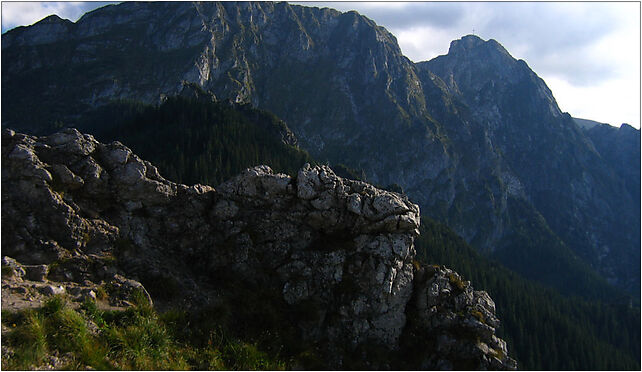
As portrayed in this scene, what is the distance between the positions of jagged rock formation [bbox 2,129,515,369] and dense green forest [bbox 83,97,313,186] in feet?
323

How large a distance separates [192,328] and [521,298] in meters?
149

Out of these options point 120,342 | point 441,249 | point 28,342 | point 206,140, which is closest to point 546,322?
point 441,249

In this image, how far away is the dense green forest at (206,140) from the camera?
126500 millimetres

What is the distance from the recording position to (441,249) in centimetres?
15412

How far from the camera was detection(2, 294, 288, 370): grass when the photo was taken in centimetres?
1271

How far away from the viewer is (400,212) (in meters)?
22.8

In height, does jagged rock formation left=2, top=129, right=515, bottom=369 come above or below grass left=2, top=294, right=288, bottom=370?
above

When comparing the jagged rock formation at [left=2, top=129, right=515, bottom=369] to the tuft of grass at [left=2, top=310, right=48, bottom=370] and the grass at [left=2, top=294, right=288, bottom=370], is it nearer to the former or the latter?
the grass at [left=2, top=294, right=288, bottom=370]

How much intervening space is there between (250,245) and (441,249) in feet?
474

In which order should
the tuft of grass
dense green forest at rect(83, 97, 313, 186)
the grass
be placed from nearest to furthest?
1. the tuft of grass
2. the grass
3. dense green forest at rect(83, 97, 313, 186)

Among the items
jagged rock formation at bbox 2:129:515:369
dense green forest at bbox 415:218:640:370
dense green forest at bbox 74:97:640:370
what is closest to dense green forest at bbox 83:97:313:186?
dense green forest at bbox 74:97:640:370

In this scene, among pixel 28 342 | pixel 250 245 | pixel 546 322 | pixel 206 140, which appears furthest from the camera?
pixel 206 140

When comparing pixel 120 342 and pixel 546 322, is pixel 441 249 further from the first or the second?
Answer: pixel 120 342

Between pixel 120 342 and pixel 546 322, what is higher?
pixel 546 322
